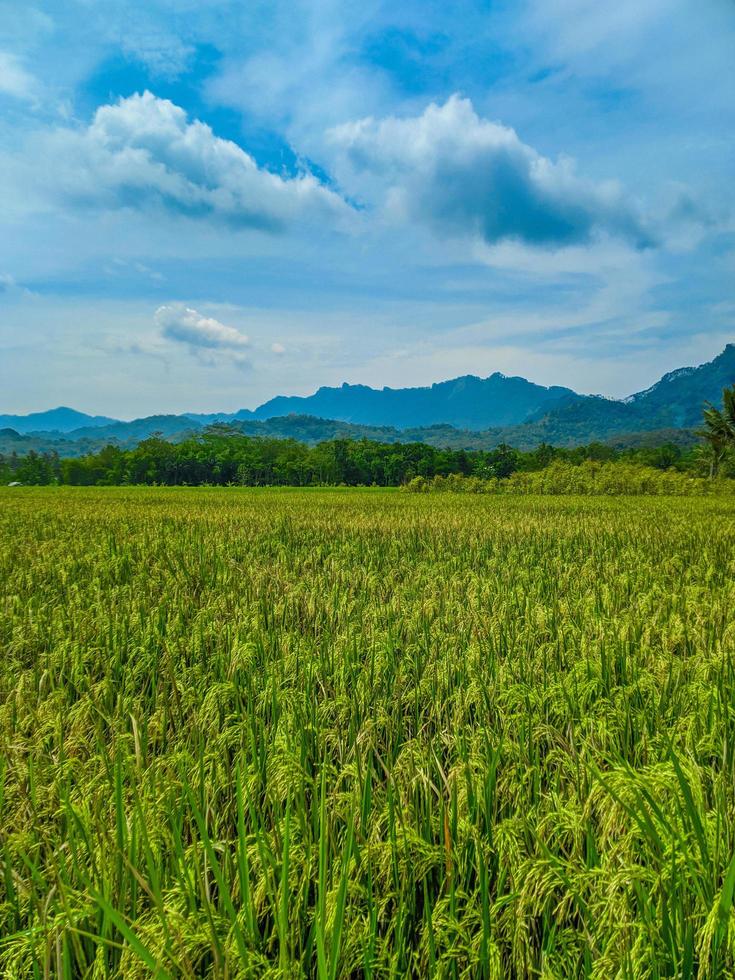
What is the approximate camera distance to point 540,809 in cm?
228

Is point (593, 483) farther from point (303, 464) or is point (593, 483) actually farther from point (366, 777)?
point (303, 464)

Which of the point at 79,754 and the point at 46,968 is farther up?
the point at 46,968

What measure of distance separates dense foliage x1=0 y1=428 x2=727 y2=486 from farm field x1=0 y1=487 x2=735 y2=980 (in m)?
82.7

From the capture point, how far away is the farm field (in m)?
1.57

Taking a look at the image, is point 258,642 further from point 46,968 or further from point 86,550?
point 86,550

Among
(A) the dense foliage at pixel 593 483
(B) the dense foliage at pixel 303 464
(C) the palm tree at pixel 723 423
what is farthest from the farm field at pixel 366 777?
→ (B) the dense foliage at pixel 303 464

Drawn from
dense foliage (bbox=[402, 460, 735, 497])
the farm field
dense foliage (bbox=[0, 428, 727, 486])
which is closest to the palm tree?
dense foliage (bbox=[402, 460, 735, 497])

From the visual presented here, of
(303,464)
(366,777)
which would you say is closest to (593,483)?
(366,777)

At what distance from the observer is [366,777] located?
6.85 ft

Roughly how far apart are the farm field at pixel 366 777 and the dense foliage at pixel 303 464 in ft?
271

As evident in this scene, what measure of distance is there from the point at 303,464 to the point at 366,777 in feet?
320

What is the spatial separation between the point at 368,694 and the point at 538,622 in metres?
2.17

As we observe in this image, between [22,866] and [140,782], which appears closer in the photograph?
[22,866]

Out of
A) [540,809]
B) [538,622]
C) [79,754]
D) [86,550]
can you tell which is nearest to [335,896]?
[540,809]
